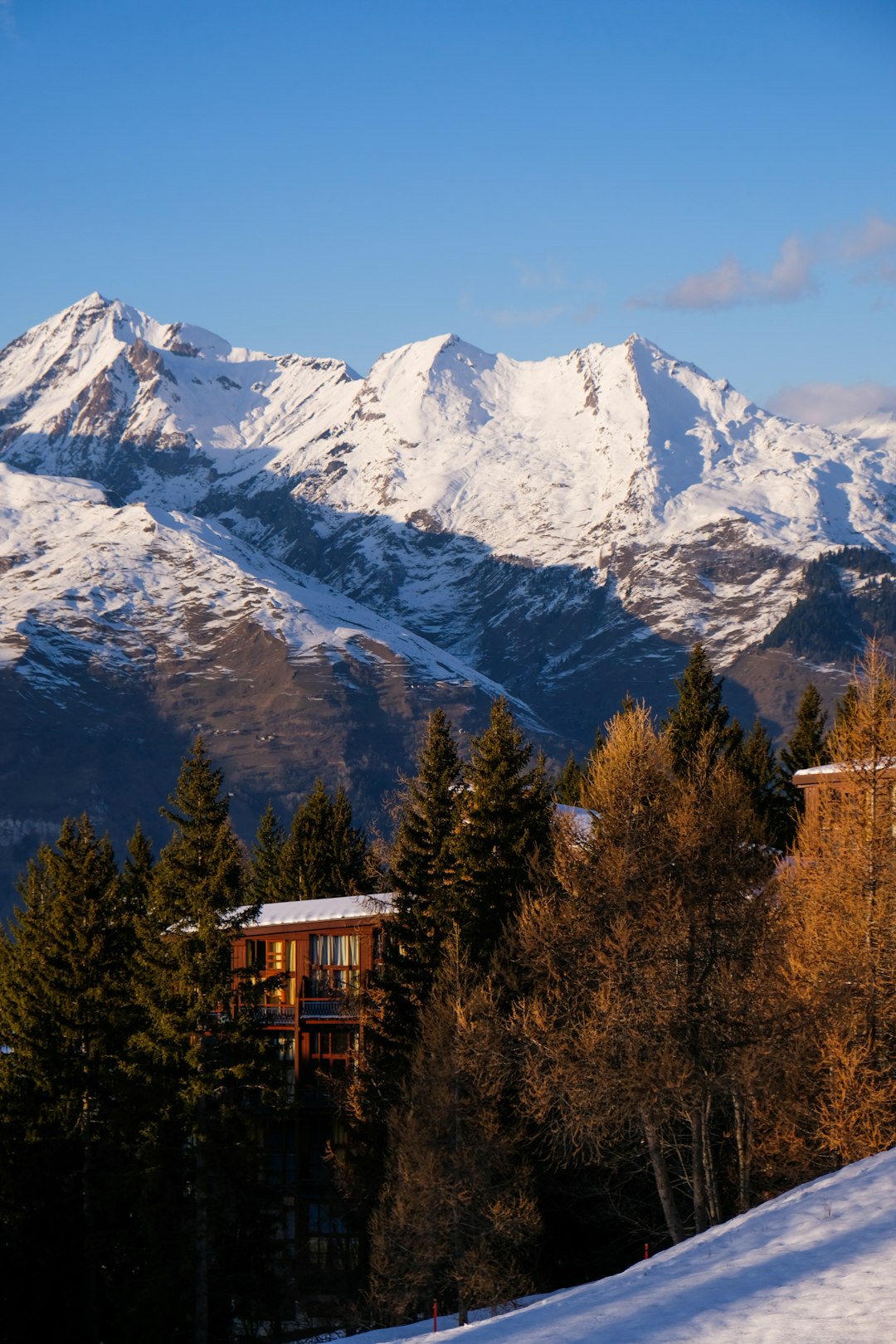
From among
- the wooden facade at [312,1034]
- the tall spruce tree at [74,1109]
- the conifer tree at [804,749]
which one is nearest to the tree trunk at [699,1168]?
the tall spruce tree at [74,1109]

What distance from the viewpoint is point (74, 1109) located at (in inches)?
1945

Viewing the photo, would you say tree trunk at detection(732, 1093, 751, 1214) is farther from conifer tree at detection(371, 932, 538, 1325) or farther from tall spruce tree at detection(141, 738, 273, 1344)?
tall spruce tree at detection(141, 738, 273, 1344)

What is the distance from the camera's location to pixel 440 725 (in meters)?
58.5

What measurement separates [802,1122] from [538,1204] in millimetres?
10485

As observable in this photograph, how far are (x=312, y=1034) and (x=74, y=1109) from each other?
1270 cm

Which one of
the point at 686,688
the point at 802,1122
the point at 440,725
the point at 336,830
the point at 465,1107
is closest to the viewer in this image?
the point at 802,1122

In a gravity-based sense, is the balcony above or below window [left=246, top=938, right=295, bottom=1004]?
below

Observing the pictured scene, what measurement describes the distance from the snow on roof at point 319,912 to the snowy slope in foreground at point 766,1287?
31.6m

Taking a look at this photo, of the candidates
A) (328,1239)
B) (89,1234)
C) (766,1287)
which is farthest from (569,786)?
(766,1287)

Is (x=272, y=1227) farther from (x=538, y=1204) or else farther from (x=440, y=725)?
(x=440, y=725)

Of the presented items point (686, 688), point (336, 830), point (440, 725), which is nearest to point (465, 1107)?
point (440, 725)

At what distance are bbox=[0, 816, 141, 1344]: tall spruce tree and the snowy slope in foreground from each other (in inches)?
918

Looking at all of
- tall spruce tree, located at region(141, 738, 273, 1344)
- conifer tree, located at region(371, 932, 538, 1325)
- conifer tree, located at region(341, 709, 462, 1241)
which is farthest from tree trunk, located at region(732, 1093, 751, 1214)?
tall spruce tree, located at region(141, 738, 273, 1344)

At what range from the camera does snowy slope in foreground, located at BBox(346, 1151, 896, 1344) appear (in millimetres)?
20672
